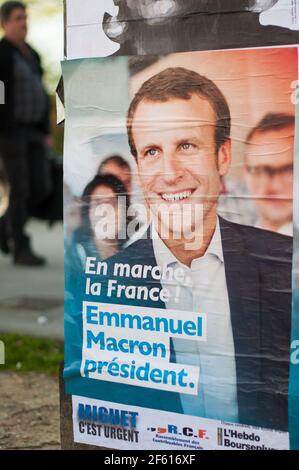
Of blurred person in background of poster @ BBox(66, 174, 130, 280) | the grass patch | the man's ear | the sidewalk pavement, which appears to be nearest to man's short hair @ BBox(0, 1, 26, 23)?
the sidewalk pavement

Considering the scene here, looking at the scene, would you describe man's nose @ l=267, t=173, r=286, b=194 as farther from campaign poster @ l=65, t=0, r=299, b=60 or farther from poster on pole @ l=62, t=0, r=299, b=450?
campaign poster @ l=65, t=0, r=299, b=60

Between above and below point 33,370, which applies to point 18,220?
above

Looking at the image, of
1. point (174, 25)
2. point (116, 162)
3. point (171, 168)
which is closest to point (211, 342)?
point (171, 168)

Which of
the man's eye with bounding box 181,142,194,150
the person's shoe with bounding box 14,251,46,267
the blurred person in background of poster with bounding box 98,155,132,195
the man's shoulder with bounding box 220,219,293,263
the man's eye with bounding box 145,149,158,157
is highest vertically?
the man's eye with bounding box 181,142,194,150

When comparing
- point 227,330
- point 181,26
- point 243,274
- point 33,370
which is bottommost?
point 33,370

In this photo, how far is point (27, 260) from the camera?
28.8 feet

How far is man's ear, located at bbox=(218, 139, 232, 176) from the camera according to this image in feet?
10.5

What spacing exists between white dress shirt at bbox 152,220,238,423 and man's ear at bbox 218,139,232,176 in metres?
0.21

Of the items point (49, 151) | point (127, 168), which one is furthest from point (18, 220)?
point (127, 168)

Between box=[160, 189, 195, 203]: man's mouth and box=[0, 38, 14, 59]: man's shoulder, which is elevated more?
box=[0, 38, 14, 59]: man's shoulder

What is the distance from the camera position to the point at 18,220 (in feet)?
28.3

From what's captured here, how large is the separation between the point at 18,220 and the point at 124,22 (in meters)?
5.42

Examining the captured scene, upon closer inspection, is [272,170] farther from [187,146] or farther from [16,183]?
[16,183]
